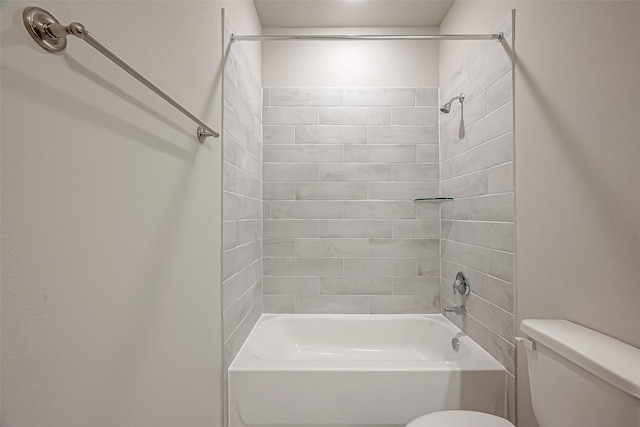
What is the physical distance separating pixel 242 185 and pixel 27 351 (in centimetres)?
130

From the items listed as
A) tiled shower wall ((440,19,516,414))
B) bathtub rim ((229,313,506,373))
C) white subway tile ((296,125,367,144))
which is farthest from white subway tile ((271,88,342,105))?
bathtub rim ((229,313,506,373))

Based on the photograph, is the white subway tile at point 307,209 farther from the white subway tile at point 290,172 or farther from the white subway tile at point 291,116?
the white subway tile at point 291,116

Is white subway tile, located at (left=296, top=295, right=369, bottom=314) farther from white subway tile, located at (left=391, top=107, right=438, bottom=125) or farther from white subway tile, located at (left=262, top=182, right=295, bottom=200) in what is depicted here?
white subway tile, located at (left=391, top=107, right=438, bottom=125)

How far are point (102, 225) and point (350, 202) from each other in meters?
1.78

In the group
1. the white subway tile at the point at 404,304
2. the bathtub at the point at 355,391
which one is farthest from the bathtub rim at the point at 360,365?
the white subway tile at the point at 404,304

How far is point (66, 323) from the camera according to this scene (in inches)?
22.8

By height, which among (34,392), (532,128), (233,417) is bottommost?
(233,417)

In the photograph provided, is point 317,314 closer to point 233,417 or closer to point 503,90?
point 233,417

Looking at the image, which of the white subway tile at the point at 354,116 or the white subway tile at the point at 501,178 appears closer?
the white subway tile at the point at 501,178

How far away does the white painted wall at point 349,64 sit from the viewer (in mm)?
2326

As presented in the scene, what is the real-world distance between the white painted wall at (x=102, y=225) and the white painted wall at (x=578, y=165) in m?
1.31

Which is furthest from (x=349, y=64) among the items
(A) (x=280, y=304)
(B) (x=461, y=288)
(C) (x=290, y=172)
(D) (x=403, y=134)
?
(A) (x=280, y=304)

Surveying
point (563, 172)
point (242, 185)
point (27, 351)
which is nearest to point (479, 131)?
point (563, 172)

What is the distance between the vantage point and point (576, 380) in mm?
897
